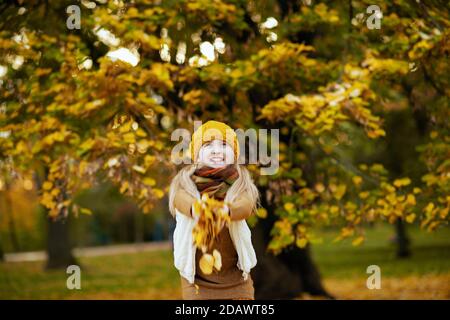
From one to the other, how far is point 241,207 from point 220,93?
4.18m

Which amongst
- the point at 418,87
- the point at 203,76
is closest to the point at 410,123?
the point at 418,87

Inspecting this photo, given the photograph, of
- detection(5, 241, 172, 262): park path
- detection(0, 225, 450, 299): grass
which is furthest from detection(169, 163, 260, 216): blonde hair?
detection(5, 241, 172, 262): park path

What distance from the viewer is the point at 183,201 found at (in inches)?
155

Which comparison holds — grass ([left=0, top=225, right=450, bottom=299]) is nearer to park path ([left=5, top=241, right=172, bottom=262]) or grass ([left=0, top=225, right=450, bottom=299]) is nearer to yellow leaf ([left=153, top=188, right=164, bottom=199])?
yellow leaf ([left=153, top=188, right=164, bottom=199])

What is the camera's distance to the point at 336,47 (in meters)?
10.6

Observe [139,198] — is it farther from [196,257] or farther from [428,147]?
[428,147]

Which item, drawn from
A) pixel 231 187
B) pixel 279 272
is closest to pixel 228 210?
pixel 231 187

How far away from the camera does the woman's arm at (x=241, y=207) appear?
3.91 metres

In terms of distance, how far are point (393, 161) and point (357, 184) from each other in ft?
31.6

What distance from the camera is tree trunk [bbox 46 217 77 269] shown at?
17.7 metres

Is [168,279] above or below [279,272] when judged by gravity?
below

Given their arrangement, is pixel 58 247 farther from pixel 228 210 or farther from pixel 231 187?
pixel 228 210
